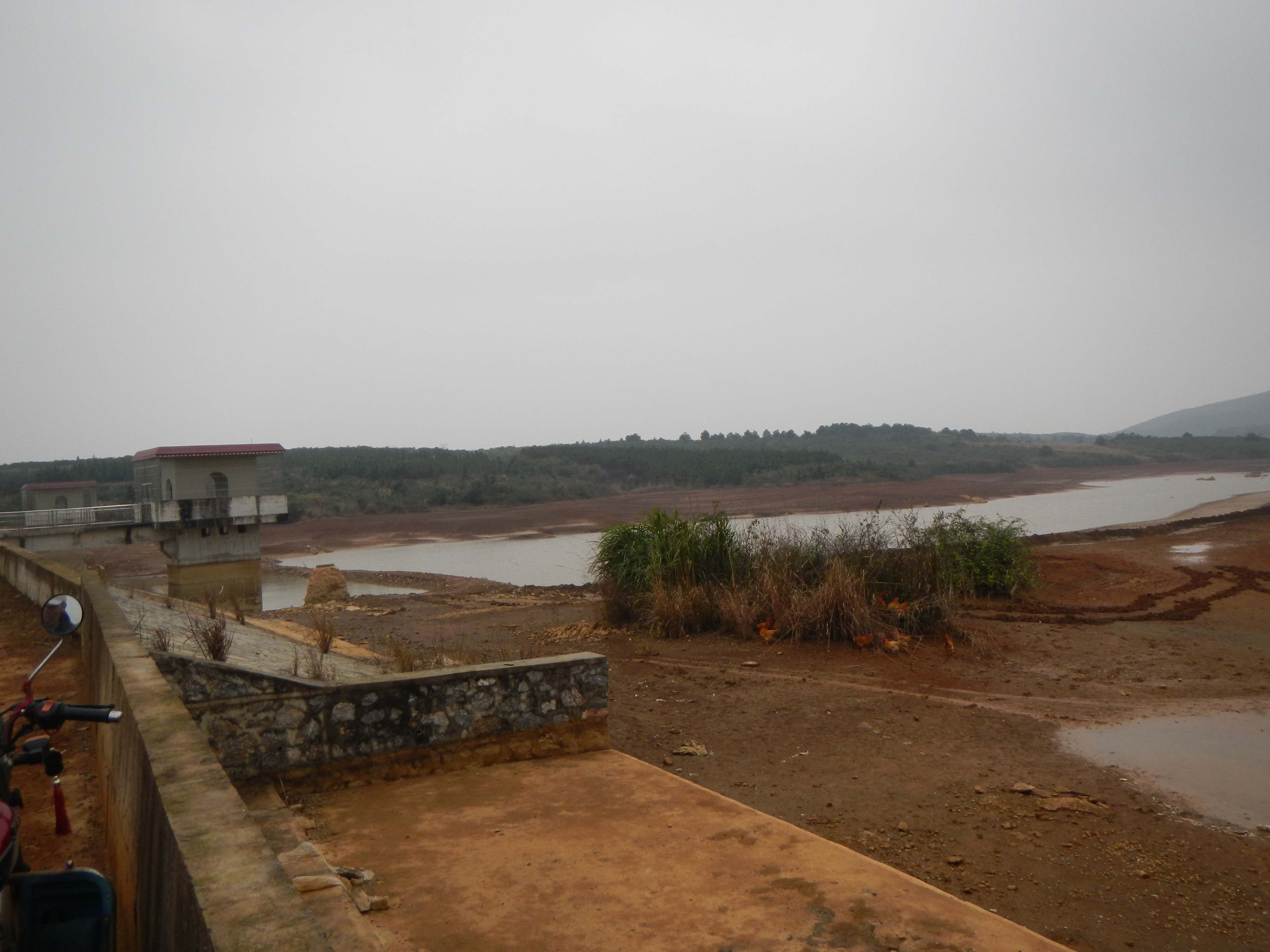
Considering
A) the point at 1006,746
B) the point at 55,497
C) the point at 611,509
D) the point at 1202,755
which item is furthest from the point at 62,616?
the point at 611,509

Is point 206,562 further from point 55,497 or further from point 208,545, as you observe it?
point 55,497

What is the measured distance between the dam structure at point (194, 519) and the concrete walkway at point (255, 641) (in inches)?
695

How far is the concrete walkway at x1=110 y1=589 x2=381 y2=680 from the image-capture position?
7828 millimetres

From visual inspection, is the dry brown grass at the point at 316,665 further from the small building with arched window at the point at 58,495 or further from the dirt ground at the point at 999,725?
the small building with arched window at the point at 58,495

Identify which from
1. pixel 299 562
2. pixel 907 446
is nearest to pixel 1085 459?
pixel 907 446

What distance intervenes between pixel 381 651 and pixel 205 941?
9687 millimetres

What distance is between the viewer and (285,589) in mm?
32812

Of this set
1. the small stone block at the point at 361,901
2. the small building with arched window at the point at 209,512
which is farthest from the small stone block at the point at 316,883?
the small building with arched window at the point at 209,512

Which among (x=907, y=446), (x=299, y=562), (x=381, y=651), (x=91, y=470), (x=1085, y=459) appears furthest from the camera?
(x=907, y=446)

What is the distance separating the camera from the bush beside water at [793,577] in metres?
12.1

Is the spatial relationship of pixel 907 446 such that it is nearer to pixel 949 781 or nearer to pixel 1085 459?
pixel 1085 459

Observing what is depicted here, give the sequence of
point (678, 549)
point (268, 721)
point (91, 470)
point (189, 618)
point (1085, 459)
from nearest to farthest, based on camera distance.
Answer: point (268, 721)
point (189, 618)
point (678, 549)
point (91, 470)
point (1085, 459)

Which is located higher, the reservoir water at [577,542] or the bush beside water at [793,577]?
the bush beside water at [793,577]

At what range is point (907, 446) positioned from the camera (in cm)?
10856
